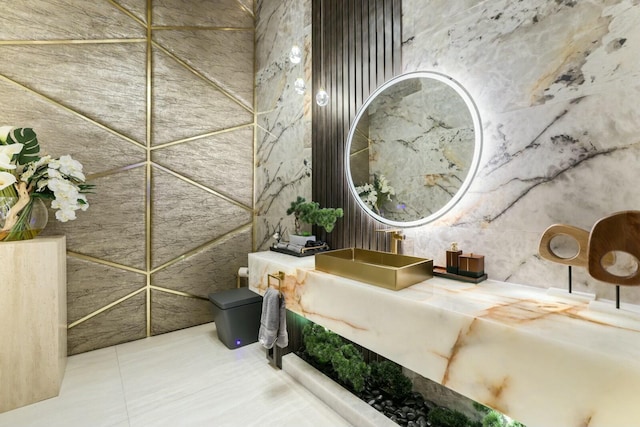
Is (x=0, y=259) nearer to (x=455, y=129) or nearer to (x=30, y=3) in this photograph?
(x=30, y=3)

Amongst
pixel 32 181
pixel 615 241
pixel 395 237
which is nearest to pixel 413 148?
pixel 395 237

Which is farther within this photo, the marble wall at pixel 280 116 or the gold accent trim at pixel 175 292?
the gold accent trim at pixel 175 292

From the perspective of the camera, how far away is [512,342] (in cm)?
86

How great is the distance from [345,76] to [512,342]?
1935 mm

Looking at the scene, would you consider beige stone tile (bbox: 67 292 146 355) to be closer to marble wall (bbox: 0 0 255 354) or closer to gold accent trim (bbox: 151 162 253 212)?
marble wall (bbox: 0 0 255 354)

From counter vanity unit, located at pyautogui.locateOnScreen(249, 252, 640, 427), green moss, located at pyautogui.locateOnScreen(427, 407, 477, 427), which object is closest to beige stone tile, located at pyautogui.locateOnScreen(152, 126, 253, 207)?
counter vanity unit, located at pyautogui.locateOnScreen(249, 252, 640, 427)

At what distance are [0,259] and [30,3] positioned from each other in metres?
1.99

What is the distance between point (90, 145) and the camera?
94.3 inches

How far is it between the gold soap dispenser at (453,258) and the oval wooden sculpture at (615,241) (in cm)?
53

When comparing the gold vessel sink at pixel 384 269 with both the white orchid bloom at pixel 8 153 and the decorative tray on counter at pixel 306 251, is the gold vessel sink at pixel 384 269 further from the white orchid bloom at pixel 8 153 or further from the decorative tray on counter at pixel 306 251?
the white orchid bloom at pixel 8 153

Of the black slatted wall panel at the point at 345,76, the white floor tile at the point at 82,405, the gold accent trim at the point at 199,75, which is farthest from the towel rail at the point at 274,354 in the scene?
the gold accent trim at the point at 199,75

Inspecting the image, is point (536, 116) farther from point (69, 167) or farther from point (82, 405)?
point (82, 405)

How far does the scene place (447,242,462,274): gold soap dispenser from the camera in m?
1.43

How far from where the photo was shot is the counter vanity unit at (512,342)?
72 centimetres
